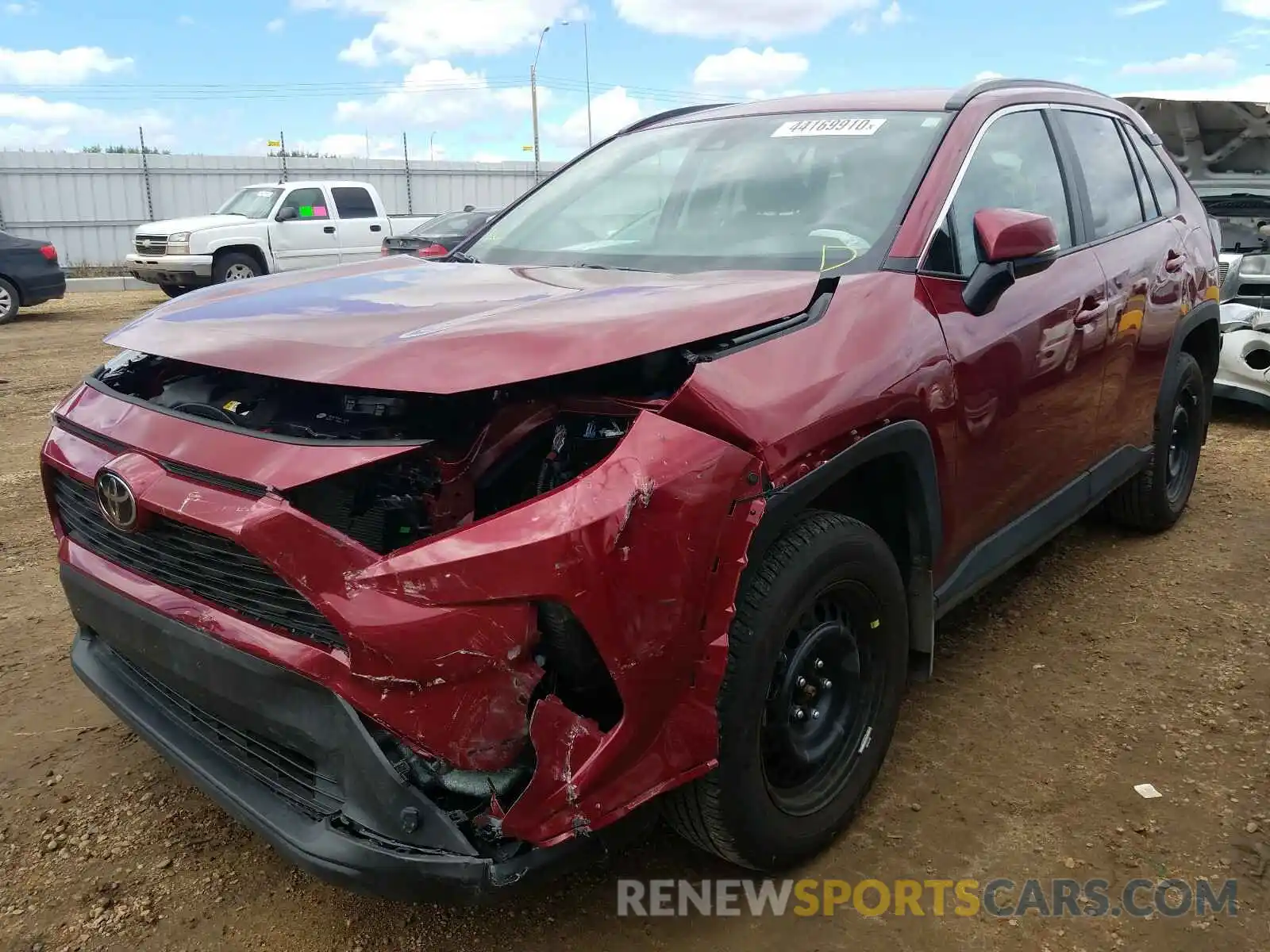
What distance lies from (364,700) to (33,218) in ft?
74.9

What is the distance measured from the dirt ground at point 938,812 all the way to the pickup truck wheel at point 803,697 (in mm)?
196

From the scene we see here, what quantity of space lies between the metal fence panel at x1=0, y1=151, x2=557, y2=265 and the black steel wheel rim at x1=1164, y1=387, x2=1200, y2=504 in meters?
20.7

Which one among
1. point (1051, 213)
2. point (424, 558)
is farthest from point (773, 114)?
point (424, 558)

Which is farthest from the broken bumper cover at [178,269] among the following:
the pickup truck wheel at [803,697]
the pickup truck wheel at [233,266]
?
the pickup truck wheel at [803,697]

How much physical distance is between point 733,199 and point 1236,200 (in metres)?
6.37

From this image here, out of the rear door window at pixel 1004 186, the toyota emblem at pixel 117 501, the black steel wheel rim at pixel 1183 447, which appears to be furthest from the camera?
the black steel wheel rim at pixel 1183 447

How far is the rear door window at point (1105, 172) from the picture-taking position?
11.8 ft

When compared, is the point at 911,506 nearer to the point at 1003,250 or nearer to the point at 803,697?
the point at 803,697

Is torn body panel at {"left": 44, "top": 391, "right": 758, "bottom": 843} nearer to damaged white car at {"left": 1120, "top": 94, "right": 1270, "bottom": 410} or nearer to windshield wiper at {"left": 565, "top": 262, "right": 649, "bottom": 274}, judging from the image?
windshield wiper at {"left": 565, "top": 262, "right": 649, "bottom": 274}

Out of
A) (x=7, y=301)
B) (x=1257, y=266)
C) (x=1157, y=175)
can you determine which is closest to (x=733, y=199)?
(x=1157, y=175)

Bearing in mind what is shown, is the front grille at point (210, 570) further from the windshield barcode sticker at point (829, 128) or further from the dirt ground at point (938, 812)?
the windshield barcode sticker at point (829, 128)

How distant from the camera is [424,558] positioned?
66.1 inches

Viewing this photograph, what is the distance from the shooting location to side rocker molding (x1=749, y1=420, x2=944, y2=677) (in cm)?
200

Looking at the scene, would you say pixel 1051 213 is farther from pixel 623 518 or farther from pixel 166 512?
pixel 166 512
